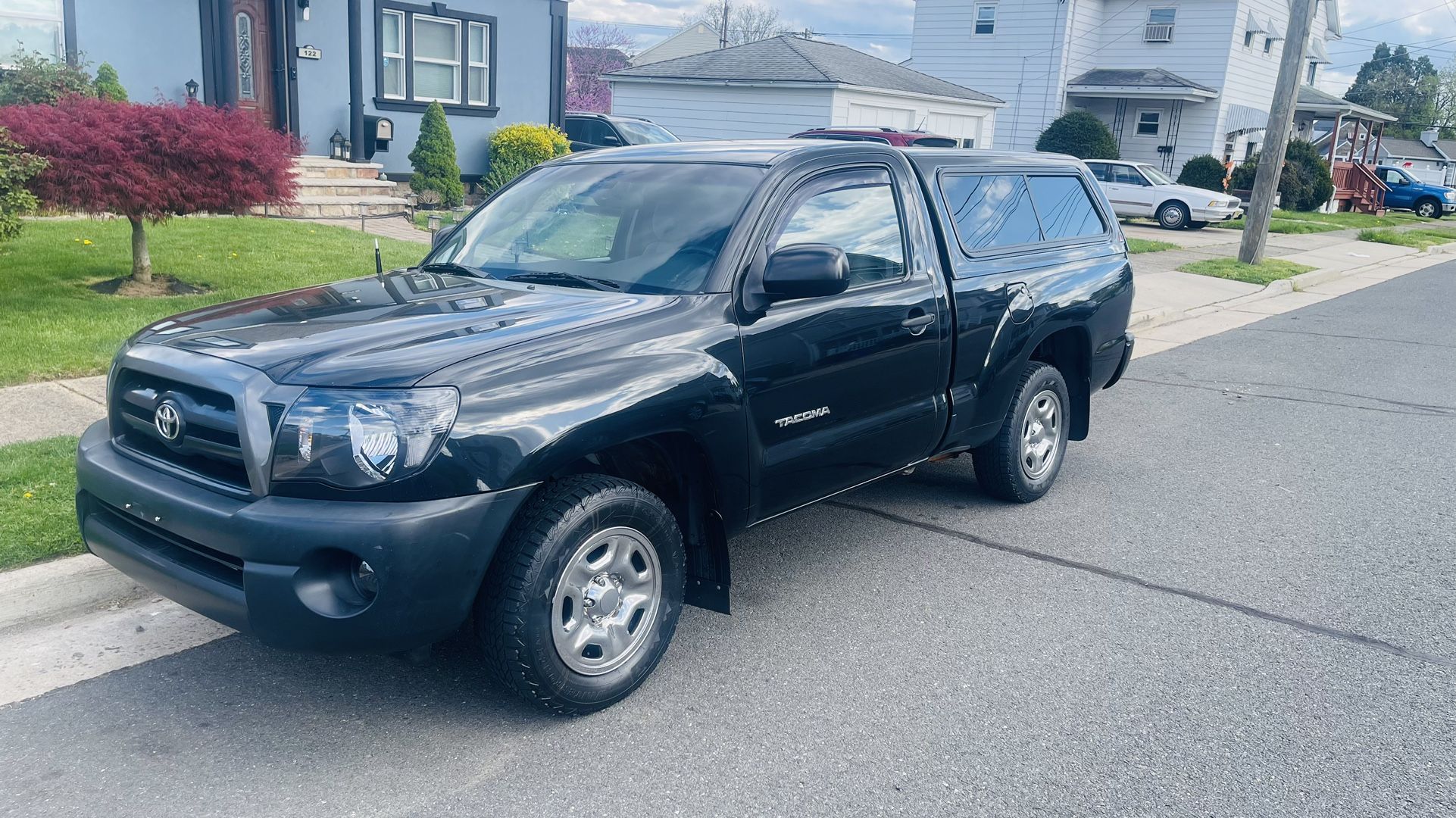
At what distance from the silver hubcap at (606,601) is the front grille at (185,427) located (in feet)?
3.28

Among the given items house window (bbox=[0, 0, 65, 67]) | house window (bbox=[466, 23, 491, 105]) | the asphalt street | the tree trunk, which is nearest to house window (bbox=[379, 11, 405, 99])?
house window (bbox=[466, 23, 491, 105])

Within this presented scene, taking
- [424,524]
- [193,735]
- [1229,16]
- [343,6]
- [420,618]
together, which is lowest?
[193,735]

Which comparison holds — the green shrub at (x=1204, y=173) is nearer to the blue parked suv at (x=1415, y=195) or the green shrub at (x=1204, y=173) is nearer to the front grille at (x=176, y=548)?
the blue parked suv at (x=1415, y=195)

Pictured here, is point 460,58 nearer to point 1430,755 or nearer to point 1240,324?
point 1240,324

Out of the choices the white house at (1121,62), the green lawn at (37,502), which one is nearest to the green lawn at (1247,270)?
the green lawn at (37,502)

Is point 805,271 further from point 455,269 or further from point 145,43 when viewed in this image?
point 145,43

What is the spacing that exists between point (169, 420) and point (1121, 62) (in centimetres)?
3730

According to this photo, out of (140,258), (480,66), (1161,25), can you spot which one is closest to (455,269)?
(140,258)

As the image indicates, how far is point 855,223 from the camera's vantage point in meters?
4.73

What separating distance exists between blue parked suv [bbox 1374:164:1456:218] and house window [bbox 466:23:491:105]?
3494cm

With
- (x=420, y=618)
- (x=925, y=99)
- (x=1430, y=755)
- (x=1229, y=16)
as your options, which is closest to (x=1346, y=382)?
(x=1430, y=755)

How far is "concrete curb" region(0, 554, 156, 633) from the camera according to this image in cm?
409

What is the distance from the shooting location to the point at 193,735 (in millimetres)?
3455

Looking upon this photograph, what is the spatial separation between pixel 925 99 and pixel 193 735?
27395 millimetres
